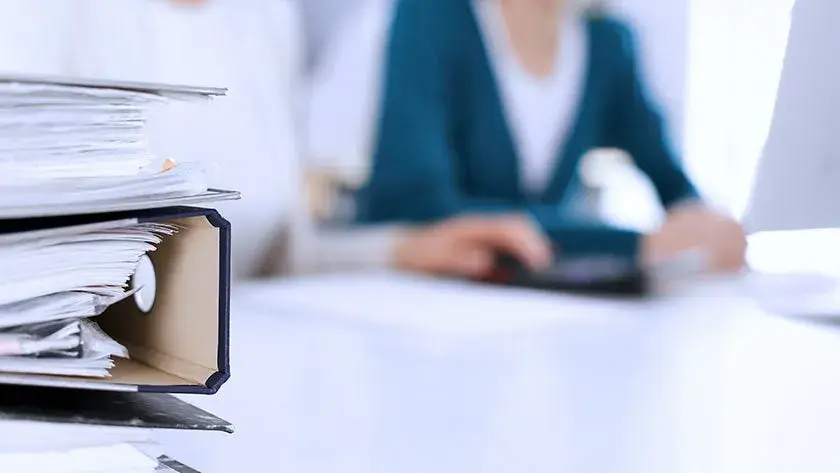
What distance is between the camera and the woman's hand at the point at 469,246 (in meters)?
1.05

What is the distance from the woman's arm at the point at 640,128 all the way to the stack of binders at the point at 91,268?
1335mm

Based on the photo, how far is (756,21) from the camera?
21.5 inches

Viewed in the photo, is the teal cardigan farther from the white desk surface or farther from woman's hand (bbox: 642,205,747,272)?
the white desk surface

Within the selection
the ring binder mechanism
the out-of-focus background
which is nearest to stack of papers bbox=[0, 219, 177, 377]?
the ring binder mechanism

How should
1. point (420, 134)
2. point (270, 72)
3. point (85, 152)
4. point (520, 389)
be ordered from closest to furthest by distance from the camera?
point (85, 152) < point (520, 389) < point (420, 134) < point (270, 72)

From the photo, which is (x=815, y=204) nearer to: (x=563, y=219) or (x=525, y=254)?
(x=525, y=254)

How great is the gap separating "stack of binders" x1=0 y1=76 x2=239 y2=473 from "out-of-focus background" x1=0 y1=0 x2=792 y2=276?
33 cm

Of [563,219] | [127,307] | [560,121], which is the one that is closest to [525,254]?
[563,219]

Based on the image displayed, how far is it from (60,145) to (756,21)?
439mm

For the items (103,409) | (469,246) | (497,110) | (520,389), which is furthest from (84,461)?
(497,110)

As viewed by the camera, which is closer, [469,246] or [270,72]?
[469,246]

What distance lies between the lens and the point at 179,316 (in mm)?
338

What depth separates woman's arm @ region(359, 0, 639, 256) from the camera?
A: 130 centimetres

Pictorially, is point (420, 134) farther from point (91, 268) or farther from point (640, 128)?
point (91, 268)
